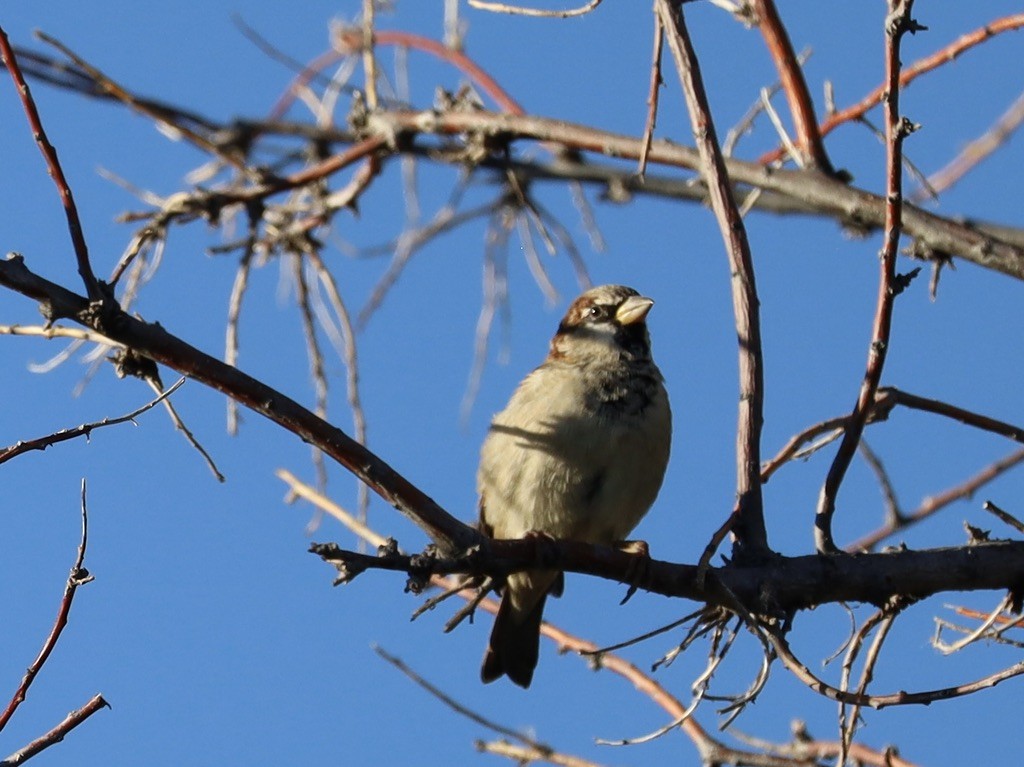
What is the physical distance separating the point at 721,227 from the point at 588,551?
2.73 feet

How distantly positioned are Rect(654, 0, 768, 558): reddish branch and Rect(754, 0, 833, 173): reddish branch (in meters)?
0.54

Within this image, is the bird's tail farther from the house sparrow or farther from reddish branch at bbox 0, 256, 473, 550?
reddish branch at bbox 0, 256, 473, 550

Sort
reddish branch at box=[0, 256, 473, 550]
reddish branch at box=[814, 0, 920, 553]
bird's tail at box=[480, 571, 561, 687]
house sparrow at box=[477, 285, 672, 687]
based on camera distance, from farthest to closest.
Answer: bird's tail at box=[480, 571, 561, 687]
house sparrow at box=[477, 285, 672, 687]
reddish branch at box=[814, 0, 920, 553]
reddish branch at box=[0, 256, 473, 550]

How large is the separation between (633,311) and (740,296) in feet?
4.83

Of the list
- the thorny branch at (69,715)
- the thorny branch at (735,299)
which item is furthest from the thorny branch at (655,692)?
the thorny branch at (69,715)

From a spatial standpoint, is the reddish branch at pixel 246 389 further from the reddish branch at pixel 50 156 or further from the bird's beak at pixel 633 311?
the bird's beak at pixel 633 311

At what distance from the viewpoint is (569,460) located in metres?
4.05

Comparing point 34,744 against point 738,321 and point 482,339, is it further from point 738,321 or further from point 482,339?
point 482,339

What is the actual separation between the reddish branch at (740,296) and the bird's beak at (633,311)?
1344mm

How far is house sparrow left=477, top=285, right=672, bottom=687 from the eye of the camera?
13.4 ft

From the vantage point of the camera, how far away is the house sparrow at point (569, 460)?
4.07m

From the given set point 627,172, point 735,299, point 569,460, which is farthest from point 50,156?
point 627,172

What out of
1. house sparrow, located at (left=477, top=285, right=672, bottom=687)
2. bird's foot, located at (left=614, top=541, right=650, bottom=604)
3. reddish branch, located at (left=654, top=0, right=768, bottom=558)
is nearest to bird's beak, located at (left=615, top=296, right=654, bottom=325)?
house sparrow, located at (left=477, top=285, right=672, bottom=687)

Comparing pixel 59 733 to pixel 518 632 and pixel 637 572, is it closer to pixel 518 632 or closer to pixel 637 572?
pixel 637 572
